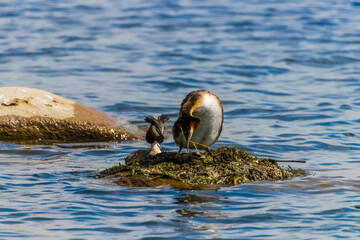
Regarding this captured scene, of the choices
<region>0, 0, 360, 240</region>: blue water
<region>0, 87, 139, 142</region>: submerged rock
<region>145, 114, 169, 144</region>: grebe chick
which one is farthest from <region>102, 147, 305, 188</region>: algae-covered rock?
<region>0, 87, 139, 142</region>: submerged rock

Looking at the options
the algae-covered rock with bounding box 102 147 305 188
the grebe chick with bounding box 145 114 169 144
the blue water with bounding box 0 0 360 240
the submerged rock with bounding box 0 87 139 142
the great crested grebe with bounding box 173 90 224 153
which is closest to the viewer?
the blue water with bounding box 0 0 360 240

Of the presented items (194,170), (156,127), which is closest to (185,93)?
(156,127)

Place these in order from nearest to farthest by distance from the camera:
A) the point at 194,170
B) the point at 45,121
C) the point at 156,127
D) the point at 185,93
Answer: the point at 194,170 → the point at 156,127 → the point at 45,121 → the point at 185,93

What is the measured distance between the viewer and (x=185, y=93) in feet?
53.0

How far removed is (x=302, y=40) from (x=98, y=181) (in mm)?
16107

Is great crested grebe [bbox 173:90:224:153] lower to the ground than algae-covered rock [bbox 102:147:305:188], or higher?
higher

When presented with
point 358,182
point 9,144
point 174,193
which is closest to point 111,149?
point 9,144

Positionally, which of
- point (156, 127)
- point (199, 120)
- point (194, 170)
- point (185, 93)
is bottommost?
point (194, 170)

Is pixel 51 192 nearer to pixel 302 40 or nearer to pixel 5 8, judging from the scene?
pixel 302 40

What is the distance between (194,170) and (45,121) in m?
4.51

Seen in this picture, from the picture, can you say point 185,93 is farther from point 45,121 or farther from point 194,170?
point 194,170

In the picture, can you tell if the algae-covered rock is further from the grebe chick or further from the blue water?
the grebe chick

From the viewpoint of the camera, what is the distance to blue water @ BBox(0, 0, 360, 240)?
6.88 meters

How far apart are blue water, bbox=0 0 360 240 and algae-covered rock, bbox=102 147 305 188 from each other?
8.1 inches
